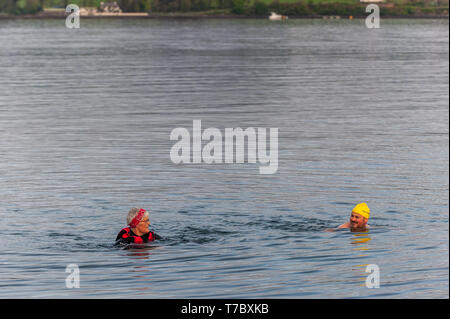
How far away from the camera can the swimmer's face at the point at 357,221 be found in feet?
70.0

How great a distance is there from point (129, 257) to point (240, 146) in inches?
578

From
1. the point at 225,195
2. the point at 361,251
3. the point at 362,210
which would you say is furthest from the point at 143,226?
the point at 225,195

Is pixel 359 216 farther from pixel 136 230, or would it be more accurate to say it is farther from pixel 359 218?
pixel 136 230

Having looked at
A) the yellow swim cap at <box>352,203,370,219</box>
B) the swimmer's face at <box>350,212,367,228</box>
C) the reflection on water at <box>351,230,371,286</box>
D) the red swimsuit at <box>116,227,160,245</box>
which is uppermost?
the yellow swim cap at <box>352,203,370,219</box>

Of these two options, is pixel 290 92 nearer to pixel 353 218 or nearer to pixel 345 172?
pixel 345 172

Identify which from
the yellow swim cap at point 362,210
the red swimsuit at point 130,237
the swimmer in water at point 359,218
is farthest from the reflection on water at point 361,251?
the red swimsuit at point 130,237

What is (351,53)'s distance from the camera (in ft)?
334

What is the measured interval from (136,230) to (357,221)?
5371 mm

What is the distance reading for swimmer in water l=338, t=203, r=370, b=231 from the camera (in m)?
21.3

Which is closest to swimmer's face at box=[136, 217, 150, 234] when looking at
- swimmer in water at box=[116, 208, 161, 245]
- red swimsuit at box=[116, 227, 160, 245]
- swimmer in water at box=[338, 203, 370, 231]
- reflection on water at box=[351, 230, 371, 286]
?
swimmer in water at box=[116, 208, 161, 245]

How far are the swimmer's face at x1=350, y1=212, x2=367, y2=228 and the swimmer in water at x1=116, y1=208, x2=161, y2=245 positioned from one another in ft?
15.9

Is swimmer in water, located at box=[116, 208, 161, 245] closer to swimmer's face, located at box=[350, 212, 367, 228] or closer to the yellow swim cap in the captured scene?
Result: swimmer's face, located at box=[350, 212, 367, 228]

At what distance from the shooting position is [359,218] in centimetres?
2134
